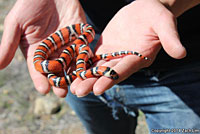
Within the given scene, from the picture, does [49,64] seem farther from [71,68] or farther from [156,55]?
[156,55]

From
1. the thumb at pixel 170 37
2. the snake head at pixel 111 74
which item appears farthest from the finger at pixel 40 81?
the thumb at pixel 170 37

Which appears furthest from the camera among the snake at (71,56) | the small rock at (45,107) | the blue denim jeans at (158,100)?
the small rock at (45,107)

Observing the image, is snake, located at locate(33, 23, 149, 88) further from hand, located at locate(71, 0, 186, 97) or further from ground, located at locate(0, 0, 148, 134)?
ground, located at locate(0, 0, 148, 134)

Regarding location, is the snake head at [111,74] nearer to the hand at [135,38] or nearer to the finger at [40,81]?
the hand at [135,38]

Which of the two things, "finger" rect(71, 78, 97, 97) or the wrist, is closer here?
"finger" rect(71, 78, 97, 97)

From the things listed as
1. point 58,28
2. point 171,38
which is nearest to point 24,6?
point 58,28

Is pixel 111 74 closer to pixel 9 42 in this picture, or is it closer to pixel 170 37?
pixel 170 37

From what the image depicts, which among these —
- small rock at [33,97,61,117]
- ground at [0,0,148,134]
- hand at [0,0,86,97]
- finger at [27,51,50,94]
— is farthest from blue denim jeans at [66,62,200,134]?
small rock at [33,97,61,117]
